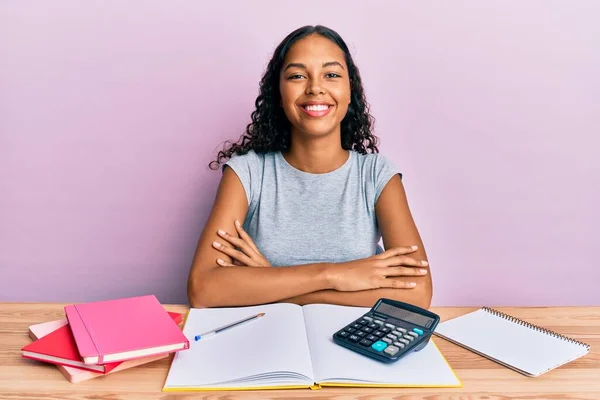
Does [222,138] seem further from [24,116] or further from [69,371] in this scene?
[69,371]

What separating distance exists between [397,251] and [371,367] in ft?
1.63

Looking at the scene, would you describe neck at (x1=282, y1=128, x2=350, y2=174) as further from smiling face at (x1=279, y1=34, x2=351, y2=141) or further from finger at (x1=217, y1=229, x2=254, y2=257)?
finger at (x1=217, y1=229, x2=254, y2=257)

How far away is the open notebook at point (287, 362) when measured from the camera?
85 centimetres

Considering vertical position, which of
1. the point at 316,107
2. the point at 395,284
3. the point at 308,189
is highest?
the point at 316,107

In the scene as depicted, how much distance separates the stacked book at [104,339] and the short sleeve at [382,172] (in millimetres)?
733

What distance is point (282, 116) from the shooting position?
1.72 meters

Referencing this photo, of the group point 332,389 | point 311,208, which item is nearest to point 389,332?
point 332,389

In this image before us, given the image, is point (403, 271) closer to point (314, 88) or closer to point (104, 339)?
point (314, 88)

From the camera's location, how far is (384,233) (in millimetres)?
1502

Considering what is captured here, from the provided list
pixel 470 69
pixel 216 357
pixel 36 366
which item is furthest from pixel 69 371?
pixel 470 69

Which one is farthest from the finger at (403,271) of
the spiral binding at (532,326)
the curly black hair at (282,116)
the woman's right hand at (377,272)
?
the curly black hair at (282,116)

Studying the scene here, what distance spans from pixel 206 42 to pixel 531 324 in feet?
4.43

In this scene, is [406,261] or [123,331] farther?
[406,261]

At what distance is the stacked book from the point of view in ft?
2.86
